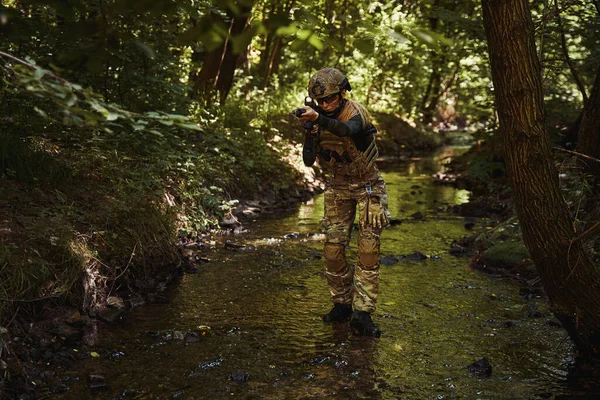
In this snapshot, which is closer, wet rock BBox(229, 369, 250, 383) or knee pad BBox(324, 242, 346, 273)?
wet rock BBox(229, 369, 250, 383)

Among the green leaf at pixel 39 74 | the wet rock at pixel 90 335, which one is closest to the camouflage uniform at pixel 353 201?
the wet rock at pixel 90 335

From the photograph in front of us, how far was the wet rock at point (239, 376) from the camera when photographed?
449 cm

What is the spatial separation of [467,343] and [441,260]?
3176 mm

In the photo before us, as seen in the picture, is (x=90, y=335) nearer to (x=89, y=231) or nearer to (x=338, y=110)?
(x=89, y=231)

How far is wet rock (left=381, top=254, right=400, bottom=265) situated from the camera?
27.1ft

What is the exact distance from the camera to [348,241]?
585 cm

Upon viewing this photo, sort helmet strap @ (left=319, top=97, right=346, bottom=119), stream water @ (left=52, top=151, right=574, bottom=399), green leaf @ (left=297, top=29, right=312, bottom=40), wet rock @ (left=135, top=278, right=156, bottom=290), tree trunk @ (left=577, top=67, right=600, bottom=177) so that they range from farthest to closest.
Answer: tree trunk @ (left=577, top=67, right=600, bottom=177), wet rock @ (left=135, top=278, right=156, bottom=290), helmet strap @ (left=319, top=97, right=346, bottom=119), stream water @ (left=52, top=151, right=574, bottom=399), green leaf @ (left=297, top=29, right=312, bottom=40)

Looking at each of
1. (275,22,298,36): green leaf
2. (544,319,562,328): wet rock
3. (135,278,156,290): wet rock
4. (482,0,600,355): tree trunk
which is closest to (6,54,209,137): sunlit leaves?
(275,22,298,36): green leaf

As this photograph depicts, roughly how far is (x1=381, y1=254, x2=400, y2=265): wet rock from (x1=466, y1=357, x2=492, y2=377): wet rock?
345 centimetres

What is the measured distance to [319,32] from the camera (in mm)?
2838

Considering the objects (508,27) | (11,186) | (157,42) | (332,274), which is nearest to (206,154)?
(157,42)

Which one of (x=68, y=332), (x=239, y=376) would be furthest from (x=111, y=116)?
(x=68, y=332)

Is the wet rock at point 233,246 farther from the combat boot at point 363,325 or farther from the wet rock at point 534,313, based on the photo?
the wet rock at point 534,313

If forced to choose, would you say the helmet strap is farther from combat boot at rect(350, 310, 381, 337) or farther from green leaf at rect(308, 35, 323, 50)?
green leaf at rect(308, 35, 323, 50)
